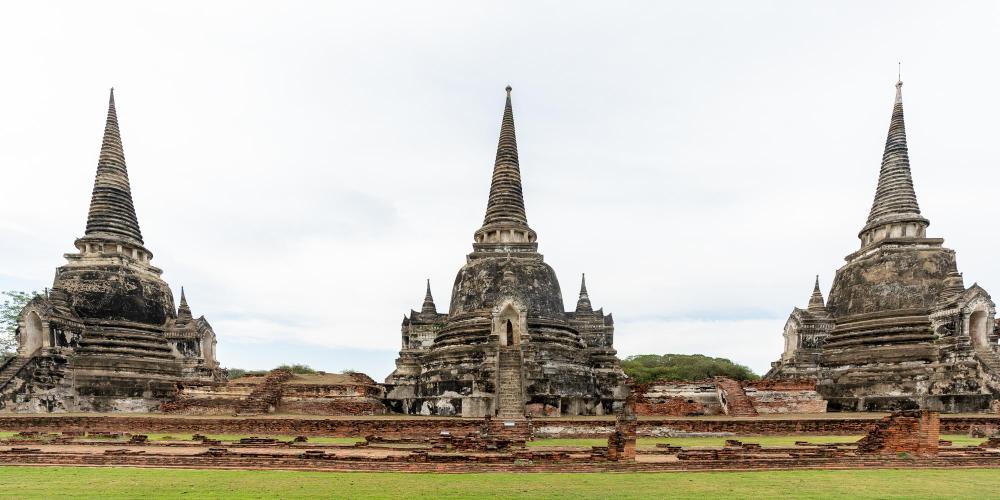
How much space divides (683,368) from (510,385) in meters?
37.9

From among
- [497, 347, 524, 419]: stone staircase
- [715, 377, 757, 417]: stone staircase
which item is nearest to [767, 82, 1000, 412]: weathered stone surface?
[715, 377, 757, 417]: stone staircase

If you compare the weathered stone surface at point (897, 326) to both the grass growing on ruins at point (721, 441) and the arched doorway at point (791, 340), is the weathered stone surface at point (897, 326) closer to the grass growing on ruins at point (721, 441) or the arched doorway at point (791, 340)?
the arched doorway at point (791, 340)

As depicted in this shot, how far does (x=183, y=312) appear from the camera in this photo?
1214 inches

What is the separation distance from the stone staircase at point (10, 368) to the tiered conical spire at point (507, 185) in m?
21.4

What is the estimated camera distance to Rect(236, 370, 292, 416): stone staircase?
23.4 m

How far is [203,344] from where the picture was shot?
31000mm

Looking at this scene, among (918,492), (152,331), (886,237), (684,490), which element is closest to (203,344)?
(152,331)

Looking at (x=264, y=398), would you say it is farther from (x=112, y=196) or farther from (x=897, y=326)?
(x=897, y=326)

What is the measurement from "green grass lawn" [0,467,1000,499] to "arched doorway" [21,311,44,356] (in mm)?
18446

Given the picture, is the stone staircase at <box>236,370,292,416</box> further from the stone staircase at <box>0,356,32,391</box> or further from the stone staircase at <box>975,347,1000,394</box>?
the stone staircase at <box>975,347,1000,394</box>

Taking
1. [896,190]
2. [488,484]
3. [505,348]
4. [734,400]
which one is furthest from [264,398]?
[896,190]

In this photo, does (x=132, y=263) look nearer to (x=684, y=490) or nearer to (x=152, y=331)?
(x=152, y=331)

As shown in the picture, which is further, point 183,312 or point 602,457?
point 183,312

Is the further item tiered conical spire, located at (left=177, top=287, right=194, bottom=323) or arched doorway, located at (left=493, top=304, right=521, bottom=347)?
tiered conical spire, located at (left=177, top=287, right=194, bottom=323)
